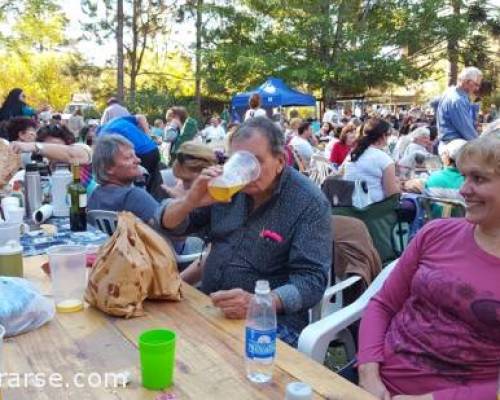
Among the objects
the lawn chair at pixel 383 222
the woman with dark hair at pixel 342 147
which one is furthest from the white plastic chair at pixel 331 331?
the woman with dark hair at pixel 342 147

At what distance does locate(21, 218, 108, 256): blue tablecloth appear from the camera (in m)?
2.37

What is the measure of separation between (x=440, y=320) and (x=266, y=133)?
36.1 inches

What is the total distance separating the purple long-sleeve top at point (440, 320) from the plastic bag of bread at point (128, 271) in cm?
74

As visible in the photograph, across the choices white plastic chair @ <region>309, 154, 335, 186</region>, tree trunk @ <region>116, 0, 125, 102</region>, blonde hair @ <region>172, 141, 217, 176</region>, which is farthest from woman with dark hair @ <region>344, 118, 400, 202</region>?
tree trunk @ <region>116, 0, 125, 102</region>

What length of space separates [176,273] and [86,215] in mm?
1244

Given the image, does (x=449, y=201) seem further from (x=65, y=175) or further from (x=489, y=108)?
(x=489, y=108)

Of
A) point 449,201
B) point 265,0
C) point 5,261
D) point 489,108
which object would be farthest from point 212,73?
point 5,261

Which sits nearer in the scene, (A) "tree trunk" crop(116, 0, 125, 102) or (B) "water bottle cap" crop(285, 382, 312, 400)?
(B) "water bottle cap" crop(285, 382, 312, 400)

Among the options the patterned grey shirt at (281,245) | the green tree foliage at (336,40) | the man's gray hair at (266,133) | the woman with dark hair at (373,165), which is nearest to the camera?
the patterned grey shirt at (281,245)

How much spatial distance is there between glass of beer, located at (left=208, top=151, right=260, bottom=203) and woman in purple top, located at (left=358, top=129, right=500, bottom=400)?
2.06 ft

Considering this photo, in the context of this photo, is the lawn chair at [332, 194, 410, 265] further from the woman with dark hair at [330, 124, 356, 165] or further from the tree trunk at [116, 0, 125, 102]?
the tree trunk at [116, 0, 125, 102]

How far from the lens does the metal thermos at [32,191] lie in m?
3.19

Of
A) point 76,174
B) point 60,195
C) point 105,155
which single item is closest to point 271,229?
point 105,155

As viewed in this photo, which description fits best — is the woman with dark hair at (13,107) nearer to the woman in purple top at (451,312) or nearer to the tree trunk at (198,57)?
the woman in purple top at (451,312)
